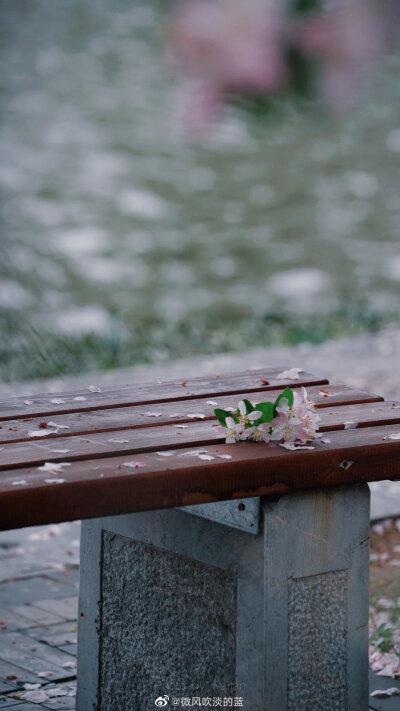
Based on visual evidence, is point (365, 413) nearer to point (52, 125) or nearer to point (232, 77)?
point (232, 77)

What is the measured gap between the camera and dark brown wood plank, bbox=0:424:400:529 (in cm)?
154

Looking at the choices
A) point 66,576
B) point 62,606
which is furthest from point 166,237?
point 62,606

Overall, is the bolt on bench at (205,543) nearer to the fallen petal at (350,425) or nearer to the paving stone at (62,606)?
the fallen petal at (350,425)

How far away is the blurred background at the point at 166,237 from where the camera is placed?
6.95 metres

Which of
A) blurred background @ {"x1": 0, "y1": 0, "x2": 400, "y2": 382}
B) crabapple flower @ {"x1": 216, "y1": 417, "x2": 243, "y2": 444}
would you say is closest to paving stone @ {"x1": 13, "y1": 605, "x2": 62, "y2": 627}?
crabapple flower @ {"x1": 216, "y1": 417, "x2": 243, "y2": 444}

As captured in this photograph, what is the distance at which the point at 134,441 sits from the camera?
1833mm

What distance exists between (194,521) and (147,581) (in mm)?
184

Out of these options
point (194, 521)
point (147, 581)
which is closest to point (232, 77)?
point (194, 521)

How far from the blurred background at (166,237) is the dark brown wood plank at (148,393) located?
3919 mm

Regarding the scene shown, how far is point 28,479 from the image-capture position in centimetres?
158

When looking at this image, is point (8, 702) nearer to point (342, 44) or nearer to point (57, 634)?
point (57, 634)

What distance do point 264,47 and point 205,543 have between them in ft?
4.43

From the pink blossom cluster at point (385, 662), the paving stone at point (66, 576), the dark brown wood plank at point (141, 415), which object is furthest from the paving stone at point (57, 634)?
the dark brown wood plank at point (141, 415)

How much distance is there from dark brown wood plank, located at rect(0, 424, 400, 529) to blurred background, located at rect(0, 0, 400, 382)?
451cm
